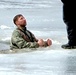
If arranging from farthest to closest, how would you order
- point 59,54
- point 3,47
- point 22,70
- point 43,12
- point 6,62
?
point 43,12, point 3,47, point 59,54, point 6,62, point 22,70

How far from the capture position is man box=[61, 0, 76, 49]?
10797 millimetres

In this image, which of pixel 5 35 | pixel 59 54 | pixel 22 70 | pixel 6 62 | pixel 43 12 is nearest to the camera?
pixel 22 70

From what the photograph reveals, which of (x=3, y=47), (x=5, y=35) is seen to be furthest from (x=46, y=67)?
(x=5, y=35)

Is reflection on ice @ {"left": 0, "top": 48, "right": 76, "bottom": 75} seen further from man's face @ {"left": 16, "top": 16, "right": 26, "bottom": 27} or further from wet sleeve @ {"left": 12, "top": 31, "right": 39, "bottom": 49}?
man's face @ {"left": 16, "top": 16, "right": 26, "bottom": 27}

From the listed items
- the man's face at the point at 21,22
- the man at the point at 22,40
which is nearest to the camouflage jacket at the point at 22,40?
the man at the point at 22,40

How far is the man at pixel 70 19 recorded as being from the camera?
35.4ft

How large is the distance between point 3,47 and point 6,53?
1.71m

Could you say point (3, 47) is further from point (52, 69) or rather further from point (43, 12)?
point (43, 12)

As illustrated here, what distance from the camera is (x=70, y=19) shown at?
35.9ft

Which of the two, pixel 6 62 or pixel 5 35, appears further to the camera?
pixel 5 35

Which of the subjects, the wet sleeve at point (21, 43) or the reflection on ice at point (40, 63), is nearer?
the reflection on ice at point (40, 63)

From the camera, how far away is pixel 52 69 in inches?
348

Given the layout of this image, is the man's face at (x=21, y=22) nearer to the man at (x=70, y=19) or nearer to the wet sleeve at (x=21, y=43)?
the wet sleeve at (x=21, y=43)

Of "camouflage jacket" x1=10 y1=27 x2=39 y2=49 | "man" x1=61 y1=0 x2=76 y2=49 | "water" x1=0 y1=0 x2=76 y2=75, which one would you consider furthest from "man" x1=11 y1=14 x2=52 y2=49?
"man" x1=61 y1=0 x2=76 y2=49
